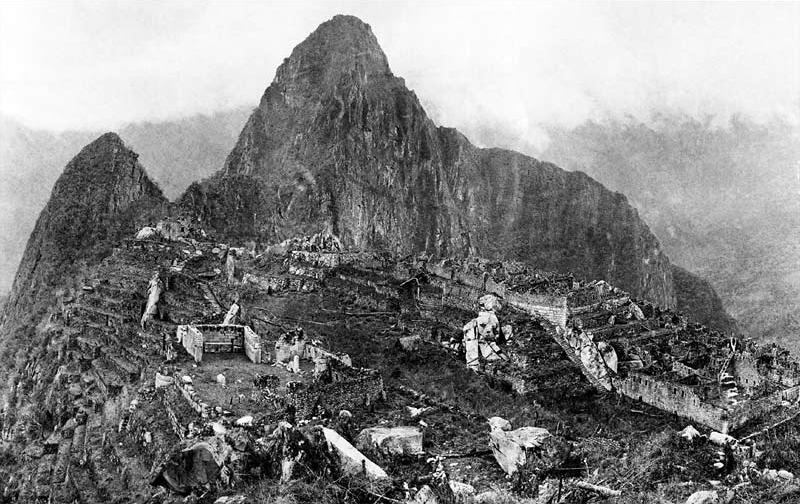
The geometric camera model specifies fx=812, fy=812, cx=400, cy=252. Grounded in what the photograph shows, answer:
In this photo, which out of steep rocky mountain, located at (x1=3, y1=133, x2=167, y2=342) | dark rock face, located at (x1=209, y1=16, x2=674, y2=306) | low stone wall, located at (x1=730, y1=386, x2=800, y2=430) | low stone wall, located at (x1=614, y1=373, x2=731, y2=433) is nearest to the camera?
low stone wall, located at (x1=730, y1=386, x2=800, y2=430)

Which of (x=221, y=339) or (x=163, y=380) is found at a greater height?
(x=221, y=339)

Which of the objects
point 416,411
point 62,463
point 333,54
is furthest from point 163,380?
point 333,54

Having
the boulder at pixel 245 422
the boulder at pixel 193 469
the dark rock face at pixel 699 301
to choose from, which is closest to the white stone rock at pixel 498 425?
the boulder at pixel 245 422

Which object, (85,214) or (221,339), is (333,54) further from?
(221,339)

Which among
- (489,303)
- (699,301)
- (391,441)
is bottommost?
(391,441)

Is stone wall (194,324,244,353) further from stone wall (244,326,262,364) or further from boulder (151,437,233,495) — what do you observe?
boulder (151,437,233,495)

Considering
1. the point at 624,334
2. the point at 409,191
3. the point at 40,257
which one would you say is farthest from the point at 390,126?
the point at 624,334

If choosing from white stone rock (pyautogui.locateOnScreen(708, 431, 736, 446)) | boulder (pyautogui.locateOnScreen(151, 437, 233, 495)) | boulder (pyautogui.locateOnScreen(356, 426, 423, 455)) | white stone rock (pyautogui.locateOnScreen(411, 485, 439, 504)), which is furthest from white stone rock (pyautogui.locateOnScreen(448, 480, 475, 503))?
white stone rock (pyautogui.locateOnScreen(708, 431, 736, 446))
